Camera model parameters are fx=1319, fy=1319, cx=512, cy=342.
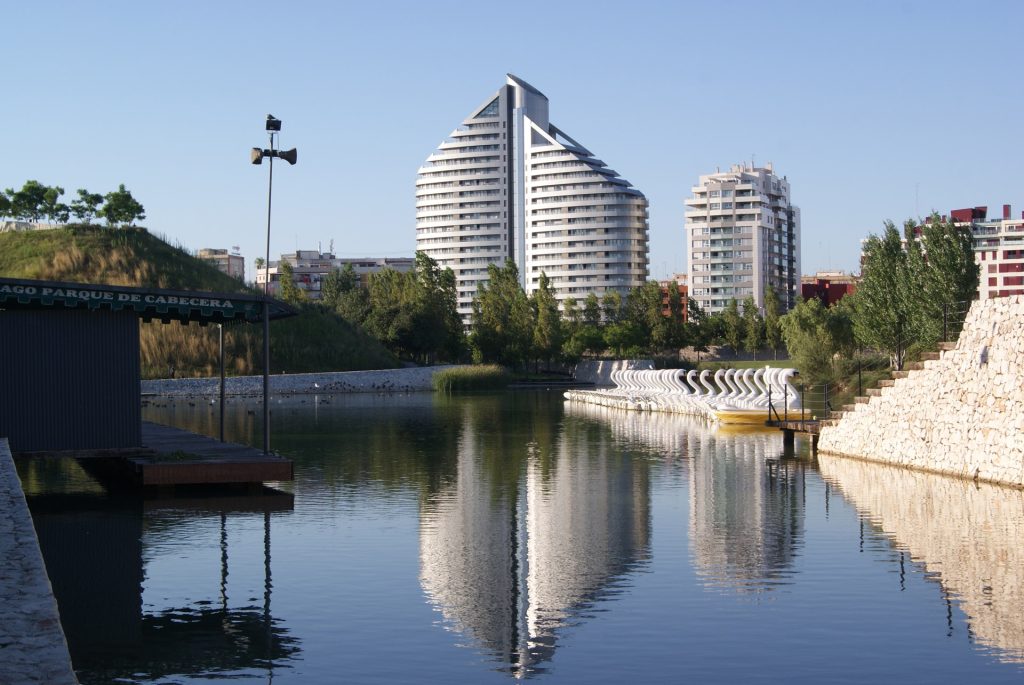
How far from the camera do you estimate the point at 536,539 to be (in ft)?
66.6

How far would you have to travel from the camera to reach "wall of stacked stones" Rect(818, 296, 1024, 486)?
82.2 ft

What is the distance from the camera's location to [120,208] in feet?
350

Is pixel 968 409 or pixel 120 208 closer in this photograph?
pixel 968 409

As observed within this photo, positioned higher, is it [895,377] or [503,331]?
[503,331]

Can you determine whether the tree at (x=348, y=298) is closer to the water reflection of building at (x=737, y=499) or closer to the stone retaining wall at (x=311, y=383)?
the stone retaining wall at (x=311, y=383)

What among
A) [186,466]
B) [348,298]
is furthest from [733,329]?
[186,466]

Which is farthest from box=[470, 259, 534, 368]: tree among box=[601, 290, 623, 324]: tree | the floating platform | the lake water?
the floating platform

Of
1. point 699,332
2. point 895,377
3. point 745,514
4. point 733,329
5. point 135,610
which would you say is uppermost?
point 733,329

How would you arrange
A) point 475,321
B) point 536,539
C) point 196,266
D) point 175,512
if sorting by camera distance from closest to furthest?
point 536,539, point 175,512, point 196,266, point 475,321

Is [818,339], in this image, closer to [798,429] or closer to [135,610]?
[798,429]

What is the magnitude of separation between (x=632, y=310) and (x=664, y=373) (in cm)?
5835

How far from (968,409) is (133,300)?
55.4ft

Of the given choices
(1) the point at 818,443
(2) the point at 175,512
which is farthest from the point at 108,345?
(1) the point at 818,443

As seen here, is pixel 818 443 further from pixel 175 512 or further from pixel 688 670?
pixel 688 670
